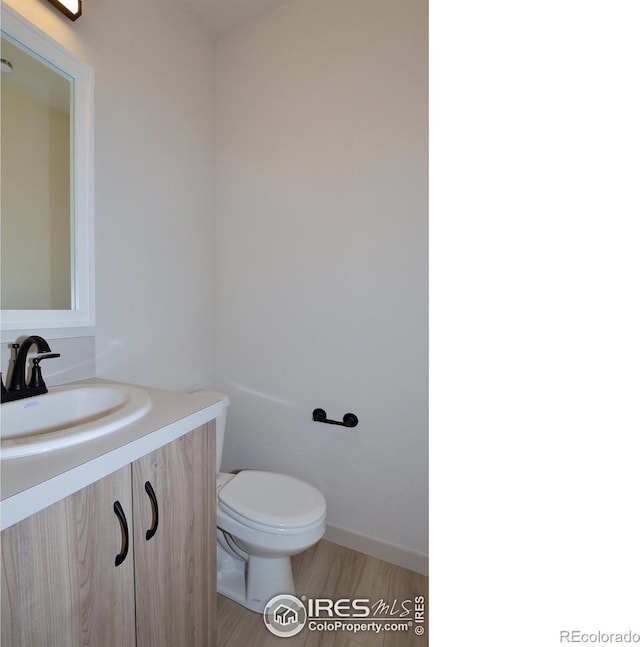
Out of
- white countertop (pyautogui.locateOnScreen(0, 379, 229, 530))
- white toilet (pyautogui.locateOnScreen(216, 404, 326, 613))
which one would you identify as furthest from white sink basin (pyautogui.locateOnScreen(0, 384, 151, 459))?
white toilet (pyautogui.locateOnScreen(216, 404, 326, 613))

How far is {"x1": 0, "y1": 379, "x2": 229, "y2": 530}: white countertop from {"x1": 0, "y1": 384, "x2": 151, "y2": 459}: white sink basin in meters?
0.02

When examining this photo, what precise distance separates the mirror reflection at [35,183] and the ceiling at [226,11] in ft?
2.94

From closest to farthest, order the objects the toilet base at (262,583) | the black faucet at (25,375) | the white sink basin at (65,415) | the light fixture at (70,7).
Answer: the white sink basin at (65,415) < the black faucet at (25,375) < the light fixture at (70,7) < the toilet base at (262,583)

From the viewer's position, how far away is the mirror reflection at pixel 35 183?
0.89 metres

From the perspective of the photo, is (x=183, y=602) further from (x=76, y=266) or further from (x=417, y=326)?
(x=417, y=326)

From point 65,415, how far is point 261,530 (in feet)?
2.44

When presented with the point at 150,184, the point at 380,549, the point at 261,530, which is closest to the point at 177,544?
the point at 261,530

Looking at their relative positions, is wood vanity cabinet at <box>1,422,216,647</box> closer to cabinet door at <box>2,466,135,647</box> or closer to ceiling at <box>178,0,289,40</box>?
cabinet door at <box>2,466,135,647</box>

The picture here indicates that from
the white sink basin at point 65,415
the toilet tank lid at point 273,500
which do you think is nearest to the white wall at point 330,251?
the toilet tank lid at point 273,500

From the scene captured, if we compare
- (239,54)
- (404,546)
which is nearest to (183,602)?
(404,546)

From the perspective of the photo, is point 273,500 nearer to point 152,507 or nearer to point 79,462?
point 152,507

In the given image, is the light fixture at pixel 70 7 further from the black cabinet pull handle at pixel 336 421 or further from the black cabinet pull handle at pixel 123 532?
the black cabinet pull handle at pixel 336 421
